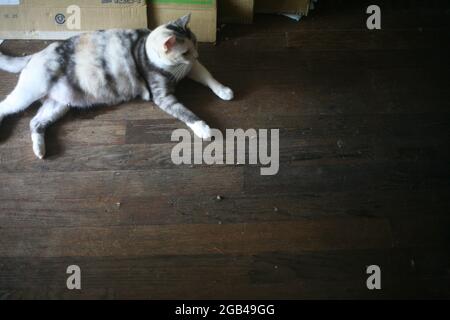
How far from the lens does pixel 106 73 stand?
1364mm

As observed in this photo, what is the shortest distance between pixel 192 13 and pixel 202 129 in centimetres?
57

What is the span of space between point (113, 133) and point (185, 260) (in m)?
0.58

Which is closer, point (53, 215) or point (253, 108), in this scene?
point (53, 215)

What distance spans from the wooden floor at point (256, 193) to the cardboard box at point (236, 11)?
177mm

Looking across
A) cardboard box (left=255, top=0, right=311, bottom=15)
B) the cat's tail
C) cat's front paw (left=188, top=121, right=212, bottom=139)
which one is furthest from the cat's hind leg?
cardboard box (left=255, top=0, right=311, bottom=15)

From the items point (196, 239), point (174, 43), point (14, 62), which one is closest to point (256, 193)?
point (196, 239)

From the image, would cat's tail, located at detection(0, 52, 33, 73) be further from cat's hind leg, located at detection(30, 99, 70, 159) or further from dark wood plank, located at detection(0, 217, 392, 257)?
dark wood plank, located at detection(0, 217, 392, 257)

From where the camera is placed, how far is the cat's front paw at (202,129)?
1409 mm

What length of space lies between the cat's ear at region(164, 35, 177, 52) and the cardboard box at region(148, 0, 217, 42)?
398 mm

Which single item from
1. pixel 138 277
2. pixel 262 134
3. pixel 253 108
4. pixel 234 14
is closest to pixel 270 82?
pixel 253 108

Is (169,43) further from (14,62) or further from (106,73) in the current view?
(14,62)

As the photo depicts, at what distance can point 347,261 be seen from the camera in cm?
121

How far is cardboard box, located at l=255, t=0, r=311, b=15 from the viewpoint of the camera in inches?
69.9

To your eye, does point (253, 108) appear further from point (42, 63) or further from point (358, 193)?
point (42, 63)
